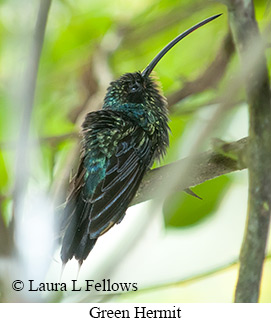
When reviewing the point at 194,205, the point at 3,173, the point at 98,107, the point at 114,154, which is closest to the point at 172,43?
the point at 98,107

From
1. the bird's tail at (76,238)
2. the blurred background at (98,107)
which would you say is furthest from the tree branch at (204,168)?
the bird's tail at (76,238)

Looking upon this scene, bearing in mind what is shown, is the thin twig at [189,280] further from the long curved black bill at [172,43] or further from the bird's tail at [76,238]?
the long curved black bill at [172,43]

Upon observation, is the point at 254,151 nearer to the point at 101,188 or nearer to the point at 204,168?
the point at 204,168

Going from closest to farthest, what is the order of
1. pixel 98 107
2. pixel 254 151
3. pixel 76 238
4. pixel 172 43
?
1. pixel 254 151
2. pixel 76 238
3. pixel 172 43
4. pixel 98 107

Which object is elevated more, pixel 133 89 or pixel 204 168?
pixel 133 89

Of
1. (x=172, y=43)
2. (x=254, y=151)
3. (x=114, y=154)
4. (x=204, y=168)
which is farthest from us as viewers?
(x=172, y=43)

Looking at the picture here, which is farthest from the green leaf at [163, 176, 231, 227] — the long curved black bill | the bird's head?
the long curved black bill

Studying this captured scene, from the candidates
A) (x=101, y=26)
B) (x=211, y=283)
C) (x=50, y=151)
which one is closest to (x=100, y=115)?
(x=50, y=151)
